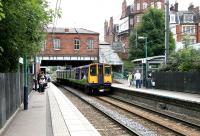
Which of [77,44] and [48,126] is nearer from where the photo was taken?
[48,126]

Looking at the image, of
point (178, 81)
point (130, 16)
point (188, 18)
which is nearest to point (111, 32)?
point (130, 16)

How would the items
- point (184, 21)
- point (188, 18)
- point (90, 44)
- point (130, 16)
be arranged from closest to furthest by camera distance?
1. point (90, 44)
2. point (184, 21)
3. point (188, 18)
4. point (130, 16)

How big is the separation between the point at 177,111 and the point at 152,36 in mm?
53744

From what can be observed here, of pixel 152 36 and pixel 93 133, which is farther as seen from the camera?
pixel 152 36

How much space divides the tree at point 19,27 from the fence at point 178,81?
15429 millimetres

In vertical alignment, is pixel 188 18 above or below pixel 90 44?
above

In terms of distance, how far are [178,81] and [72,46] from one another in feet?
167

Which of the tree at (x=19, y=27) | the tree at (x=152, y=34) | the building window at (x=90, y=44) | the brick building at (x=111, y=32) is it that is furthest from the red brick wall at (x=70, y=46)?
the tree at (x=19, y=27)

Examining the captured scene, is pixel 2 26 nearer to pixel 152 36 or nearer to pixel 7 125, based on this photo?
pixel 7 125

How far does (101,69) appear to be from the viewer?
39156mm

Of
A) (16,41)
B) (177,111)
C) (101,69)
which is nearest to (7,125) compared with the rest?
(16,41)

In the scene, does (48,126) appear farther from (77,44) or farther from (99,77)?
(77,44)

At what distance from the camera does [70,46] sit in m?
83.8

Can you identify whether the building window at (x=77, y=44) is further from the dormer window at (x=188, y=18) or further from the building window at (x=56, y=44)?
the dormer window at (x=188, y=18)
